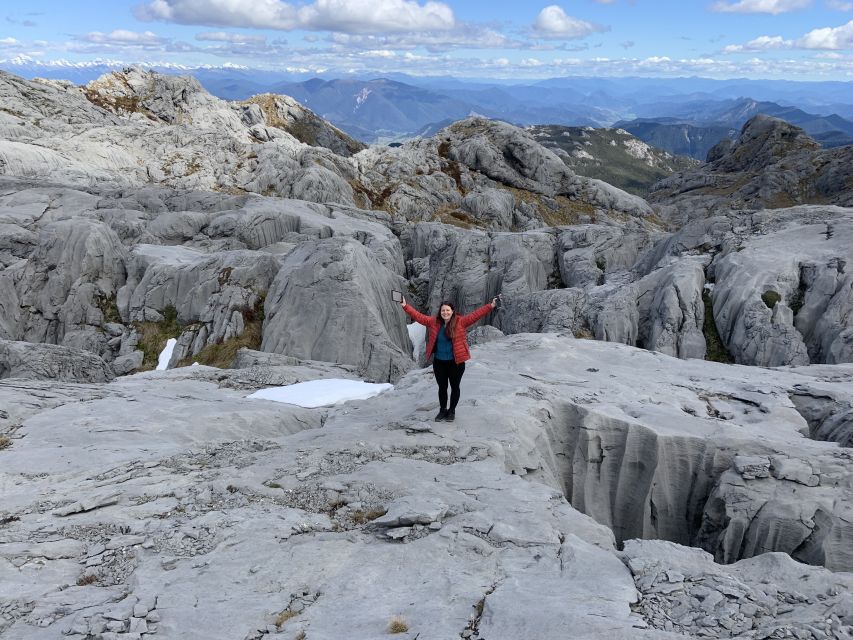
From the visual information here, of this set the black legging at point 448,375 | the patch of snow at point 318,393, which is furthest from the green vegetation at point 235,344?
the black legging at point 448,375

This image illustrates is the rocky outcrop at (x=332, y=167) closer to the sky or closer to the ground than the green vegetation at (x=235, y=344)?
closer to the sky

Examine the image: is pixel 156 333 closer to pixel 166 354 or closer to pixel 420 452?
pixel 166 354

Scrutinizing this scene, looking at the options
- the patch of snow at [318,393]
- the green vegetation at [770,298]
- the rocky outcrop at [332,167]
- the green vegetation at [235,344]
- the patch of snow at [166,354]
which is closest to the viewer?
the patch of snow at [318,393]

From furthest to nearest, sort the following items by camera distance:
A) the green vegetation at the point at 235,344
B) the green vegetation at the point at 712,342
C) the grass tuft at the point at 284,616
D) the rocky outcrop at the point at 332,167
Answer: the rocky outcrop at the point at 332,167 < the green vegetation at the point at 235,344 < the green vegetation at the point at 712,342 < the grass tuft at the point at 284,616

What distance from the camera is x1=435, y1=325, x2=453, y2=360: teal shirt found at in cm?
1766

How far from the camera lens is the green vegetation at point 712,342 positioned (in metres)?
47.0

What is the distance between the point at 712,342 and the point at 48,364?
49.7 m

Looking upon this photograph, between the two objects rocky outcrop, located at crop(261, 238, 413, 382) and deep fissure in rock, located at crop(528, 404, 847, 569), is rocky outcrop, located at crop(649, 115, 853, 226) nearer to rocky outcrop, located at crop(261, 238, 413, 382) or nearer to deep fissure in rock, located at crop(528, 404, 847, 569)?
rocky outcrop, located at crop(261, 238, 413, 382)

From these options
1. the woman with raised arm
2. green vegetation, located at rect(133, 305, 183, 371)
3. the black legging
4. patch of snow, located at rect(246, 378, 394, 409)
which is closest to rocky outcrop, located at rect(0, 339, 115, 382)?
patch of snow, located at rect(246, 378, 394, 409)

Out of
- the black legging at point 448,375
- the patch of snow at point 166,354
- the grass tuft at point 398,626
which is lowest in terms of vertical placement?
the patch of snow at point 166,354

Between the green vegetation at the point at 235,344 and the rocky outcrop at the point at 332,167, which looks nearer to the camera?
the green vegetation at the point at 235,344

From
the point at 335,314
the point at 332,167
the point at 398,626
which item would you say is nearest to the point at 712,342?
the point at 335,314

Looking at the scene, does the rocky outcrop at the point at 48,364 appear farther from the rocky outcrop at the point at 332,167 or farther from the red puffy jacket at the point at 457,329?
the rocky outcrop at the point at 332,167

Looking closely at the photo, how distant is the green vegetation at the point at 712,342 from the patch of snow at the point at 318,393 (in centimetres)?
3255
